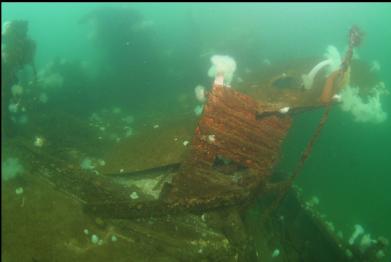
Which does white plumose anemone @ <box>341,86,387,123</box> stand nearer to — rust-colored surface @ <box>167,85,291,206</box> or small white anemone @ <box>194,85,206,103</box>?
small white anemone @ <box>194,85,206,103</box>

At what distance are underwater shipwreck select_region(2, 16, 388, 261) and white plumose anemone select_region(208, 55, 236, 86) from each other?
9.39 ft

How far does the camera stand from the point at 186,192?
20.0 ft

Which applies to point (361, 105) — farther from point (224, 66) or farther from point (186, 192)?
point (186, 192)

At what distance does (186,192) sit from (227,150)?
114 centimetres

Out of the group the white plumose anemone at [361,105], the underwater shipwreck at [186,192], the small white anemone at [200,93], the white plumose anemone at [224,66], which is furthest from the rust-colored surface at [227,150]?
Result: the white plumose anemone at [361,105]

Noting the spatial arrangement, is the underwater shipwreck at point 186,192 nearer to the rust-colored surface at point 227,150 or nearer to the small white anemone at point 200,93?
the rust-colored surface at point 227,150

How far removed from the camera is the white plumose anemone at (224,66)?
12133 mm

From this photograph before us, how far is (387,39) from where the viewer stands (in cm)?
2747

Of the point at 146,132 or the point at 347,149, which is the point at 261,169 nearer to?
the point at 146,132

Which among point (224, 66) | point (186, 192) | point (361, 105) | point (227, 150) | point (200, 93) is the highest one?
point (361, 105)

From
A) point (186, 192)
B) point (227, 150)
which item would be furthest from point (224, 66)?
point (186, 192)

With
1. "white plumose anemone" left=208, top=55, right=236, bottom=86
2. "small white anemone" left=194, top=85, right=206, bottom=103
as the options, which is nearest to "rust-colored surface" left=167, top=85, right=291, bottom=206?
"white plumose anemone" left=208, top=55, right=236, bottom=86

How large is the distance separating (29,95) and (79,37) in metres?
29.6

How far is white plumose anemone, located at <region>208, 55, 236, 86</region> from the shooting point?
12.1m
